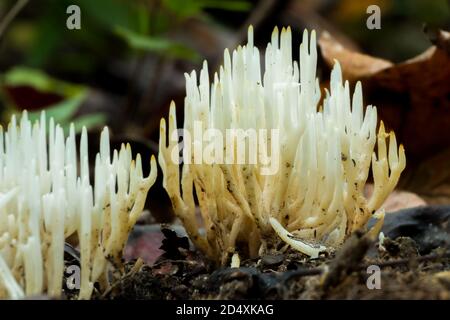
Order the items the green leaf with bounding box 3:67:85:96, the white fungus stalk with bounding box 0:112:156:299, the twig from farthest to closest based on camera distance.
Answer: the green leaf with bounding box 3:67:85:96 → the twig → the white fungus stalk with bounding box 0:112:156:299

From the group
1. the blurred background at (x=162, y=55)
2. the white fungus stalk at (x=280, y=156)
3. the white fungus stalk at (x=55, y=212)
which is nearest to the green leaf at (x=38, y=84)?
the blurred background at (x=162, y=55)

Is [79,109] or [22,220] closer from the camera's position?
[22,220]

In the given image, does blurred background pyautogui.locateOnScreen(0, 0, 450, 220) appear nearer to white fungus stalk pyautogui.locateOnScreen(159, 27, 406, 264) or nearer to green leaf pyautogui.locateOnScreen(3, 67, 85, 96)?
green leaf pyautogui.locateOnScreen(3, 67, 85, 96)

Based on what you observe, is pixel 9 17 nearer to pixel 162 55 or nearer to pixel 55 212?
pixel 162 55

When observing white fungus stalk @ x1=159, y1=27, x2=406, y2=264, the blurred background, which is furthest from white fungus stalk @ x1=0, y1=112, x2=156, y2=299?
the blurred background
